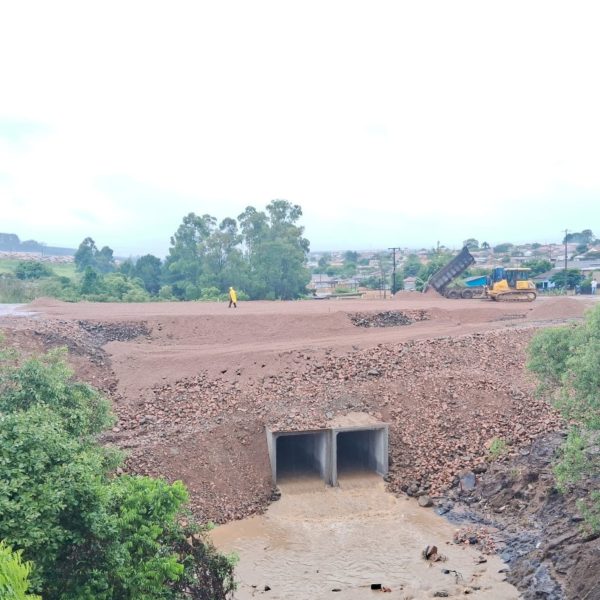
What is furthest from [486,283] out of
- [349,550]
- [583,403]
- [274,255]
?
[583,403]

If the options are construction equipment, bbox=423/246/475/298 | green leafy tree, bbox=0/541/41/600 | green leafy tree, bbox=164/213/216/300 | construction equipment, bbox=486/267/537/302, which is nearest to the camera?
green leafy tree, bbox=0/541/41/600

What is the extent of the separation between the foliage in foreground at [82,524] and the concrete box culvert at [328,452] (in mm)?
8991

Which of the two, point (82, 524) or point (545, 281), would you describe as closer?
point (82, 524)

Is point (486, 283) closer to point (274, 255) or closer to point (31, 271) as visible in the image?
point (274, 255)

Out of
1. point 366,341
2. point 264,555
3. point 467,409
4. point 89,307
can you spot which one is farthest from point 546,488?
point 89,307

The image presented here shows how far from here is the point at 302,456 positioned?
20.7 metres

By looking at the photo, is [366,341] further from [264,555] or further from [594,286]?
[594,286]

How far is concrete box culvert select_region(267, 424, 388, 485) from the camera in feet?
59.8

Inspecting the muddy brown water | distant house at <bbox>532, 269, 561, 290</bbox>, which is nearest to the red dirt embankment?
the muddy brown water

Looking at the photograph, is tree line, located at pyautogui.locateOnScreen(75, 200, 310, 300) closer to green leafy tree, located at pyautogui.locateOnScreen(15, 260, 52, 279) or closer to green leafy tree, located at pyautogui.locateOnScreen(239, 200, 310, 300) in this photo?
green leafy tree, located at pyautogui.locateOnScreen(239, 200, 310, 300)

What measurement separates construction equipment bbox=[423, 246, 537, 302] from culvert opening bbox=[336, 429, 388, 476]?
1837cm

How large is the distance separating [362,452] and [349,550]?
230 inches

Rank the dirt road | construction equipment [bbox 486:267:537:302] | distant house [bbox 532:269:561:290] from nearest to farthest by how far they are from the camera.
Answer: the dirt road → construction equipment [bbox 486:267:537:302] → distant house [bbox 532:269:561:290]

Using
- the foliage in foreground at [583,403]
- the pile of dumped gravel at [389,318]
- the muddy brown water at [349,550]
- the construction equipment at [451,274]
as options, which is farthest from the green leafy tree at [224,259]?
the foliage in foreground at [583,403]
